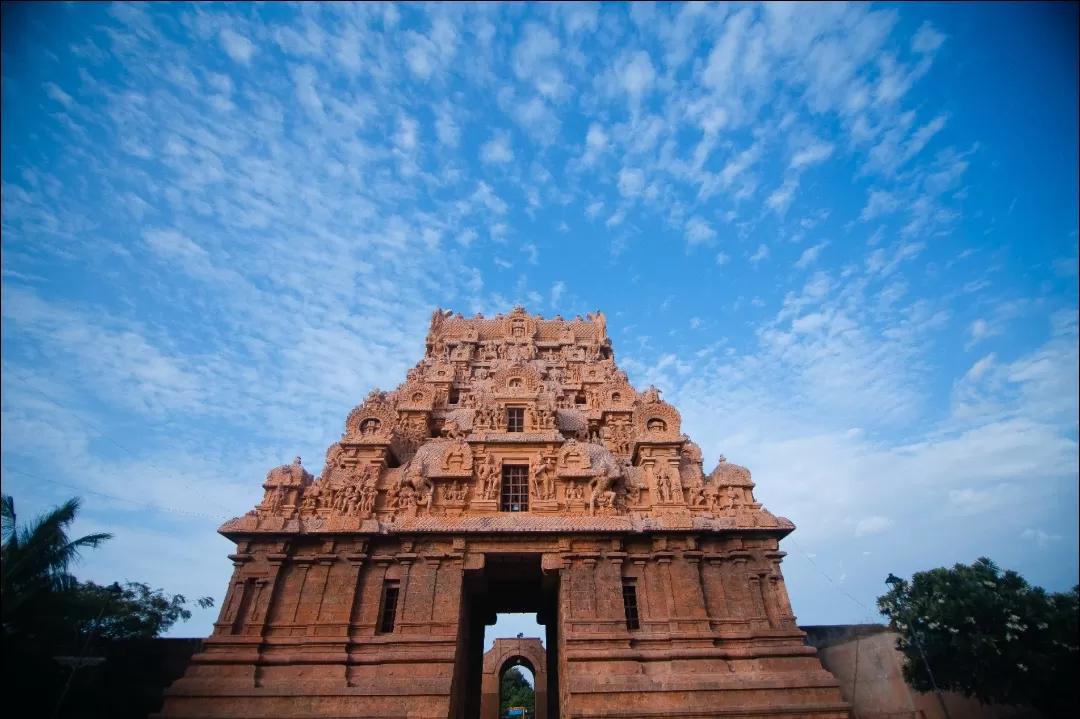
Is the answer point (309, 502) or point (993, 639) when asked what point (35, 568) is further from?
point (993, 639)

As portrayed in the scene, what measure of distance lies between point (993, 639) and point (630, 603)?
37.2ft

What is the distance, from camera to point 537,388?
25.2 m

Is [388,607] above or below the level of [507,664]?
below

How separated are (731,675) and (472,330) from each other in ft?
79.1

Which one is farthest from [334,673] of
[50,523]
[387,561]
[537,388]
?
[537,388]

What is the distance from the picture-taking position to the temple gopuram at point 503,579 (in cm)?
1702

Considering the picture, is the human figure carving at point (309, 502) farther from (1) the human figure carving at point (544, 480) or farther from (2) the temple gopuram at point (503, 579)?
(1) the human figure carving at point (544, 480)

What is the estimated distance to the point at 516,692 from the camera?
177 ft

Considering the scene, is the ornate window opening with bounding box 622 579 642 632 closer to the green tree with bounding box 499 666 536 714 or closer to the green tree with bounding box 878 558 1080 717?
the green tree with bounding box 878 558 1080 717

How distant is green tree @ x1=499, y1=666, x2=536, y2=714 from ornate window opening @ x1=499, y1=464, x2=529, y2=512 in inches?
1455

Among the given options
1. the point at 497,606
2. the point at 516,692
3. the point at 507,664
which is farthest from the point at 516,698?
the point at 497,606

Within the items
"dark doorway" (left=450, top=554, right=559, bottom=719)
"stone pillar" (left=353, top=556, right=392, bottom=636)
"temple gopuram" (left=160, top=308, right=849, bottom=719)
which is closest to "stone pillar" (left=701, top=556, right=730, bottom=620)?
"temple gopuram" (left=160, top=308, right=849, bottom=719)

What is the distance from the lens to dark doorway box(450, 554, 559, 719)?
19750mm

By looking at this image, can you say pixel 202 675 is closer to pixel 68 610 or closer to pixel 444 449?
pixel 68 610
